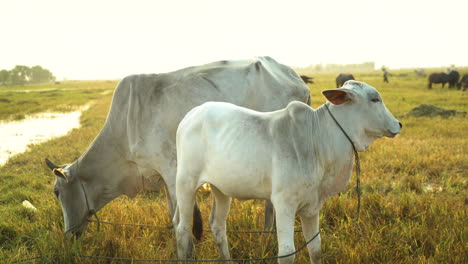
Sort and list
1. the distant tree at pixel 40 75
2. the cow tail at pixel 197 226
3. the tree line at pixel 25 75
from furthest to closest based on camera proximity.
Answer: the distant tree at pixel 40 75 → the tree line at pixel 25 75 → the cow tail at pixel 197 226

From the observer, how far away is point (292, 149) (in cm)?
260

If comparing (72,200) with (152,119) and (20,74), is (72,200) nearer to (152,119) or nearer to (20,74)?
(152,119)

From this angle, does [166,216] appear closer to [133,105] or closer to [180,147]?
[133,105]

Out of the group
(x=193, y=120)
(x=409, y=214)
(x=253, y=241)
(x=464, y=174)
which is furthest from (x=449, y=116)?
(x=193, y=120)

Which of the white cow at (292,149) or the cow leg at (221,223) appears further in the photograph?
the cow leg at (221,223)

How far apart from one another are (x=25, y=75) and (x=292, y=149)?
135 m

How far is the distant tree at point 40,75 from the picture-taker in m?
125

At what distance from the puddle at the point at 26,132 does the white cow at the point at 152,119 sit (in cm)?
632

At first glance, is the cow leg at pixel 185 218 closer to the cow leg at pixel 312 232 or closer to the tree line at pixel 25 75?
the cow leg at pixel 312 232

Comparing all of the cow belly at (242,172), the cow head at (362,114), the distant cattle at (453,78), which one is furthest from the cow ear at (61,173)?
the distant cattle at (453,78)

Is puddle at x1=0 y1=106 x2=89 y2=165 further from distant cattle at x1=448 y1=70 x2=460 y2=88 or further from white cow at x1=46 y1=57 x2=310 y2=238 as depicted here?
distant cattle at x1=448 y1=70 x2=460 y2=88

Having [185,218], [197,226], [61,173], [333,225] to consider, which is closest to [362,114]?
[185,218]

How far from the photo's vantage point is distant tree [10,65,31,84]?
363 feet

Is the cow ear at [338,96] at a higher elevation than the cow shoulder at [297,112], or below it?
higher
